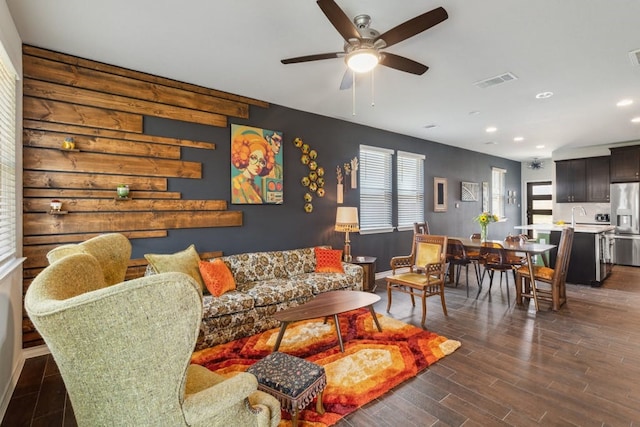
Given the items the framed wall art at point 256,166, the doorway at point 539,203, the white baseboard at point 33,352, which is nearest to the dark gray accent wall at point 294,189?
the framed wall art at point 256,166

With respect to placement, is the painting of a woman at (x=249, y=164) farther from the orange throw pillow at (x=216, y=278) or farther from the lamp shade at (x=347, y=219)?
the lamp shade at (x=347, y=219)

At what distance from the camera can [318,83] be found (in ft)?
12.5

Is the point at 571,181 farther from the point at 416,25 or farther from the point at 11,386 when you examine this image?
the point at 11,386

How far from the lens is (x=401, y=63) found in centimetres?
257

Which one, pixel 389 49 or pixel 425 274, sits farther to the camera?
pixel 425 274

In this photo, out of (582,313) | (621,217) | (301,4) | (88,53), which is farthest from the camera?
(621,217)

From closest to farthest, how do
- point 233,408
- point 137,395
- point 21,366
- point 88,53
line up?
point 137,395, point 233,408, point 21,366, point 88,53

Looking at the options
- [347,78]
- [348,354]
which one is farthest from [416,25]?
[348,354]

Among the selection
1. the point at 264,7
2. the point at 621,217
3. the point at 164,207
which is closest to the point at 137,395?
the point at 264,7

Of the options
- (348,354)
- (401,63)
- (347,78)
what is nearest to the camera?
(401,63)

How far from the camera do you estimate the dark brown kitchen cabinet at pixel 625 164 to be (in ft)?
22.5

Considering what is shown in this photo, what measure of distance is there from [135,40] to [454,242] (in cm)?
492

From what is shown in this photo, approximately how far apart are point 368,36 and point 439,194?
5566 mm

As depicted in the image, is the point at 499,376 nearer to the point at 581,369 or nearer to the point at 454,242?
the point at 581,369
